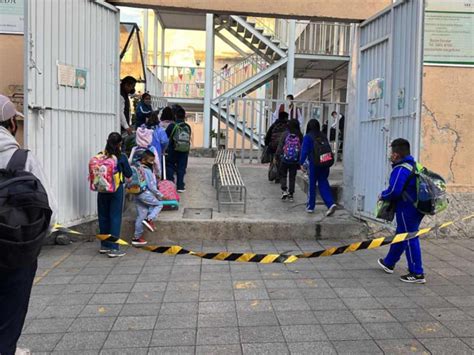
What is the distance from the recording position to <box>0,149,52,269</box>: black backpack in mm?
2436

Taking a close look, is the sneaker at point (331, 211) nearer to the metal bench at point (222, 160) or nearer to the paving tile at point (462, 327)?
the metal bench at point (222, 160)

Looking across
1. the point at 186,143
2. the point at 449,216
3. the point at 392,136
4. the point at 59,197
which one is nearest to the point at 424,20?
the point at 392,136

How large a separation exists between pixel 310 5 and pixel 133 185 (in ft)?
13.1

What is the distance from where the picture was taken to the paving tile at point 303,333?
3684mm

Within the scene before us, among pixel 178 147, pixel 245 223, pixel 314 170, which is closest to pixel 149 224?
pixel 245 223

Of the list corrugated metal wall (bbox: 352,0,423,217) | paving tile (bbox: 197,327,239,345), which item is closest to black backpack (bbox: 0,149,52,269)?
paving tile (bbox: 197,327,239,345)

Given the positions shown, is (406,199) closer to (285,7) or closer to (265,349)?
(265,349)

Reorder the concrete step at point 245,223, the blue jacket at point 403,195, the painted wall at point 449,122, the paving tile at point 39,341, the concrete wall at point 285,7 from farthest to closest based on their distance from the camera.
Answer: the concrete wall at point 285,7 < the concrete step at point 245,223 < the painted wall at point 449,122 < the blue jacket at point 403,195 < the paving tile at point 39,341

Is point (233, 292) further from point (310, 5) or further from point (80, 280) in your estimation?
point (310, 5)

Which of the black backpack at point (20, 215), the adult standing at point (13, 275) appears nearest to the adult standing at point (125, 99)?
the adult standing at point (13, 275)

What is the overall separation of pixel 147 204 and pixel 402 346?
→ 403cm

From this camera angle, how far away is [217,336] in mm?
3730

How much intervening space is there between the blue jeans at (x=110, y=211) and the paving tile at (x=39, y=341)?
2333 millimetres

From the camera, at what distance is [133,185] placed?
6.37 metres
